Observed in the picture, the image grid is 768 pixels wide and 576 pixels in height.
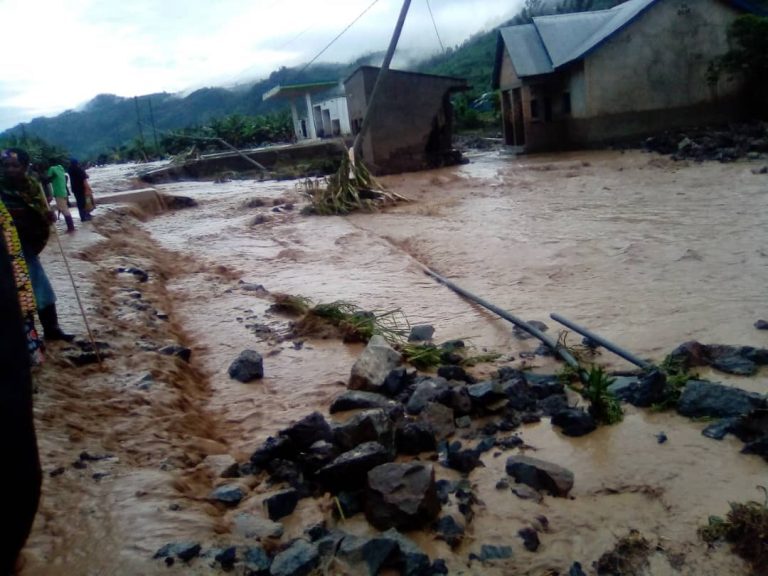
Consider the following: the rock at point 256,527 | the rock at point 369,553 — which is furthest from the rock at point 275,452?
the rock at point 369,553

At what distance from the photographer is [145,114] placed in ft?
279

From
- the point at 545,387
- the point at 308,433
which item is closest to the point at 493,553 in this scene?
the point at 308,433

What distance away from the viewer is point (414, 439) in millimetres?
3770

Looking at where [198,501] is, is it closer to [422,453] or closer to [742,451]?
[422,453]

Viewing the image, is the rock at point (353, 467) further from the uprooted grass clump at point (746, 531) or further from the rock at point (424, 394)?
the uprooted grass clump at point (746, 531)

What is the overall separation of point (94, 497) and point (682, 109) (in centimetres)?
2176

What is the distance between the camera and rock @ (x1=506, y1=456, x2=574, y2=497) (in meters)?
3.21

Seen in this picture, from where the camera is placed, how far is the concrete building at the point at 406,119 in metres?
20.1

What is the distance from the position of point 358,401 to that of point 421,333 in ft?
5.18

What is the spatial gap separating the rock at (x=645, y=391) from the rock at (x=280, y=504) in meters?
2.23

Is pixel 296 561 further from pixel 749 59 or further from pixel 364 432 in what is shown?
pixel 749 59

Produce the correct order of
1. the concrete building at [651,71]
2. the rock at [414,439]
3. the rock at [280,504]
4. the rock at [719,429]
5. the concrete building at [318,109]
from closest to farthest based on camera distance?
the rock at [280,504] → the rock at [719,429] → the rock at [414,439] → the concrete building at [651,71] → the concrete building at [318,109]

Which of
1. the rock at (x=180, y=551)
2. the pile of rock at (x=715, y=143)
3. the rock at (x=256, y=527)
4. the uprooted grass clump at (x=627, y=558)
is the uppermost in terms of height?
the pile of rock at (x=715, y=143)

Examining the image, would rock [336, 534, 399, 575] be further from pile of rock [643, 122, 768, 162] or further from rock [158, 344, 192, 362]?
pile of rock [643, 122, 768, 162]
